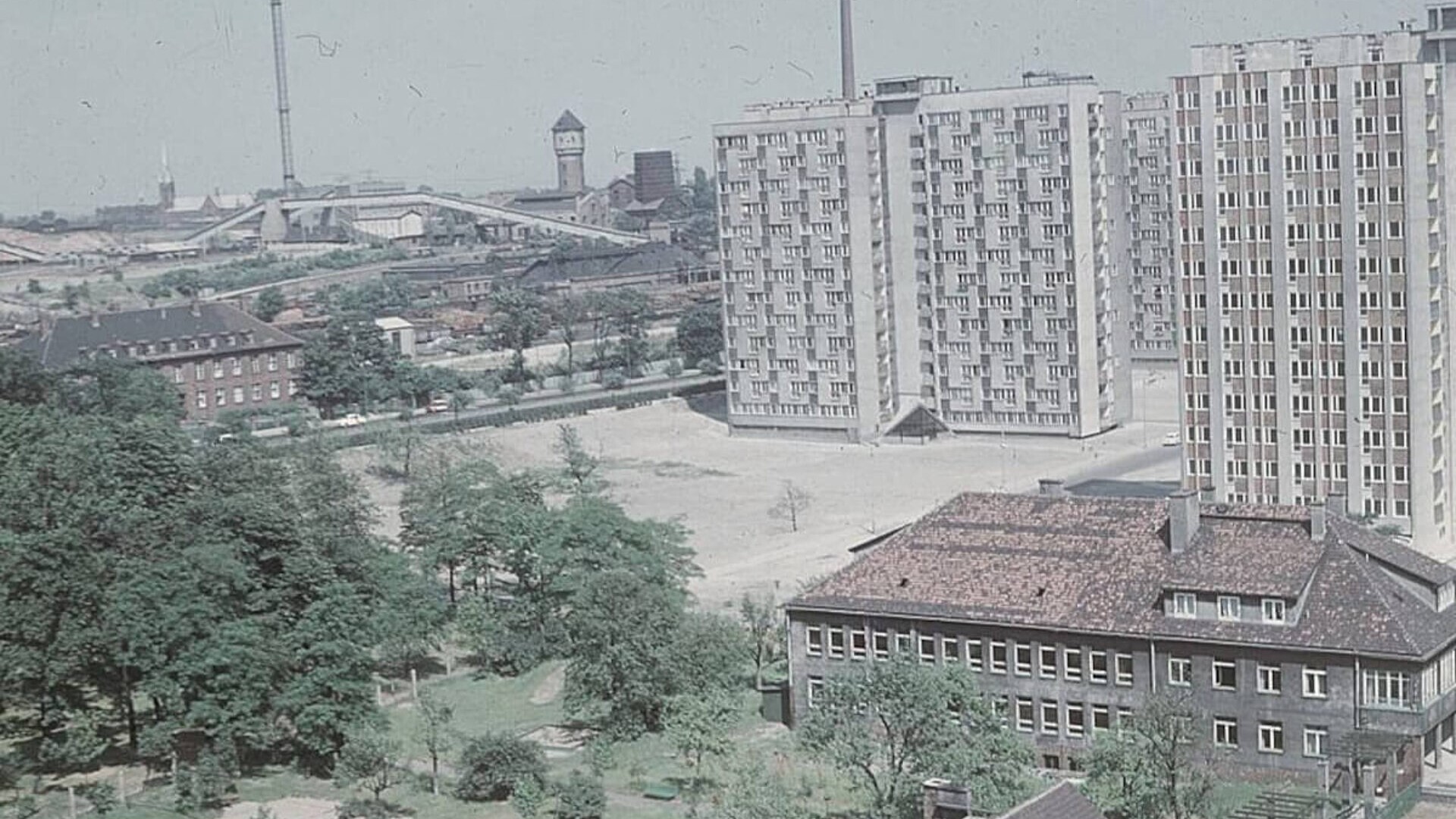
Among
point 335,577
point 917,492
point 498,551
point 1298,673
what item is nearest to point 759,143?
point 917,492

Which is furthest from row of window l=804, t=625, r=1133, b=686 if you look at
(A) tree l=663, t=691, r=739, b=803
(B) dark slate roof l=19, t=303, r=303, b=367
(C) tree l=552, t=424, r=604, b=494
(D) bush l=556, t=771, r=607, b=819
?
(B) dark slate roof l=19, t=303, r=303, b=367

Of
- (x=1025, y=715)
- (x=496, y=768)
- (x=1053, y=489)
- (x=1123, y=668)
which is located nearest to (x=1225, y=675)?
(x=1123, y=668)

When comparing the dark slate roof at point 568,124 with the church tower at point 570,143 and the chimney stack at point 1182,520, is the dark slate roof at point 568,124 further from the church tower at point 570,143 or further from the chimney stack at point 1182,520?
the chimney stack at point 1182,520

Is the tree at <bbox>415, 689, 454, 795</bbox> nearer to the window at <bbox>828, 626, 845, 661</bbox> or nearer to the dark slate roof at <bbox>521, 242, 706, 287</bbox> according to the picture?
the window at <bbox>828, 626, 845, 661</bbox>

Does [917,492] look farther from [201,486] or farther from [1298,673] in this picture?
[1298,673]


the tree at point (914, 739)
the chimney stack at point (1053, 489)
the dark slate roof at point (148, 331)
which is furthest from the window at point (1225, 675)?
the dark slate roof at point (148, 331)

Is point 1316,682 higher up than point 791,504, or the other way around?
point 1316,682

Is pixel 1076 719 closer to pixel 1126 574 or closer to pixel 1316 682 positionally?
pixel 1126 574
